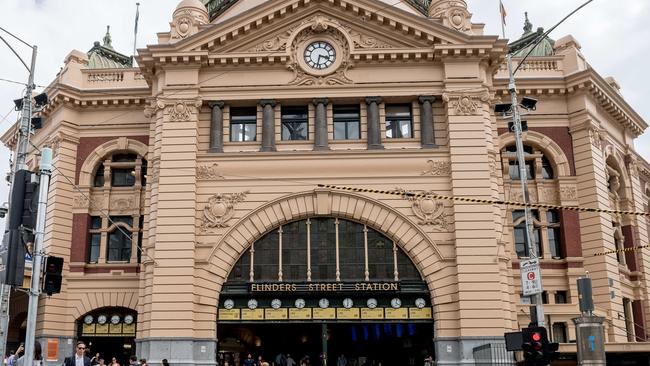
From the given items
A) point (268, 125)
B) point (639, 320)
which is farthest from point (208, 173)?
point (639, 320)

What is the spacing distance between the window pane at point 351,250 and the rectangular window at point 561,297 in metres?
11.5

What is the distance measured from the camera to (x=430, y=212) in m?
34.6

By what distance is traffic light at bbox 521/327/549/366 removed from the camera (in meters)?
19.2

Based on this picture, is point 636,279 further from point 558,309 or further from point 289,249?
point 289,249

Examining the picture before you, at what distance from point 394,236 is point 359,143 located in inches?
204

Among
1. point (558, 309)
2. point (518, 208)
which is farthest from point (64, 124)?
point (558, 309)

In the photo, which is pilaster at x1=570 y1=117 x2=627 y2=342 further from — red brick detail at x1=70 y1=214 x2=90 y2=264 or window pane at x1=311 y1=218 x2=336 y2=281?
red brick detail at x1=70 y1=214 x2=90 y2=264

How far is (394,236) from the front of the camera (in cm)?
3459

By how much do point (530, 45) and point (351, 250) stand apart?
19.7 m

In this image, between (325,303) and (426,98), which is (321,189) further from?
(426,98)

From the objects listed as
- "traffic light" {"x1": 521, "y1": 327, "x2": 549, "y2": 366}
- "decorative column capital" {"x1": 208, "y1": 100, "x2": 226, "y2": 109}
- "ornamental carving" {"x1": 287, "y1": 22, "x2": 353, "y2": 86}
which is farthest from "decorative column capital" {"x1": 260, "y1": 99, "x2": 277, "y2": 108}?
"traffic light" {"x1": 521, "y1": 327, "x2": 549, "y2": 366}

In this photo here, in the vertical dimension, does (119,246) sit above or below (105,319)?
above

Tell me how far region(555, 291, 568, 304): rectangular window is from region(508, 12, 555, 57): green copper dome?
1494 centimetres

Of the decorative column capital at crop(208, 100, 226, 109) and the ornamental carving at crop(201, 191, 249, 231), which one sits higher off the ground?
the decorative column capital at crop(208, 100, 226, 109)
